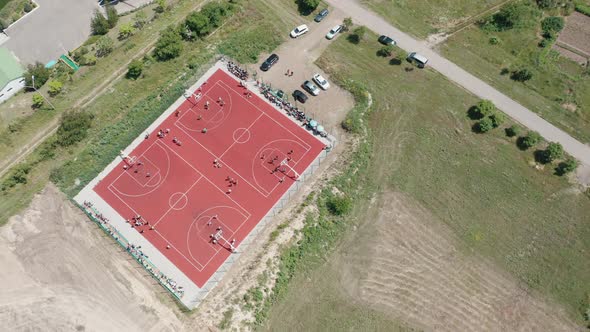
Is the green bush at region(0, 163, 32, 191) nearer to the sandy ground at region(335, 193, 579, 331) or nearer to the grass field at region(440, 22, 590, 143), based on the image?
the sandy ground at region(335, 193, 579, 331)

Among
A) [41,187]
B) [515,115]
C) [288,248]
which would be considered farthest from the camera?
[515,115]

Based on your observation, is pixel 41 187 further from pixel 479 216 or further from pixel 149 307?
pixel 479 216

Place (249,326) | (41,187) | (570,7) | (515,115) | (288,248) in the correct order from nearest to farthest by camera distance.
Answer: (249,326) → (288,248) → (41,187) → (515,115) → (570,7)

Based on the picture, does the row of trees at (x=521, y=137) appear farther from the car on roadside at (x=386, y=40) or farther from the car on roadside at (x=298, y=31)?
the car on roadside at (x=298, y=31)

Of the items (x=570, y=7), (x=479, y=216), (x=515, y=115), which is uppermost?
(x=570, y=7)

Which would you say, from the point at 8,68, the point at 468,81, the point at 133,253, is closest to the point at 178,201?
the point at 133,253

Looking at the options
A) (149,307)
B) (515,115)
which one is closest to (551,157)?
(515,115)

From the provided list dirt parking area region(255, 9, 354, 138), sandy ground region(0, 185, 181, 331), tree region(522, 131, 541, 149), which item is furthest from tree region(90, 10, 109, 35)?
tree region(522, 131, 541, 149)
